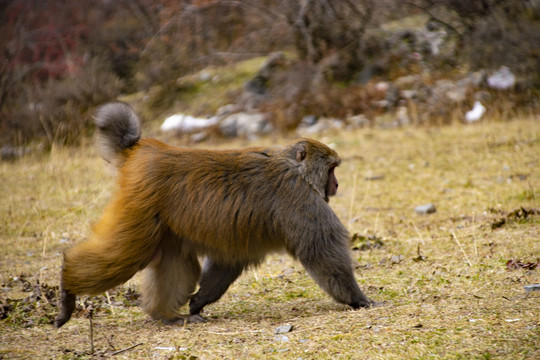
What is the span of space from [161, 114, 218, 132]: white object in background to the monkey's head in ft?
32.8

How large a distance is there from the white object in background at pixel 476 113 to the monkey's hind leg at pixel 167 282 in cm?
920

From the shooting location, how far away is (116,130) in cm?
419

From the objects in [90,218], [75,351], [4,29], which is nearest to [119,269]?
[75,351]

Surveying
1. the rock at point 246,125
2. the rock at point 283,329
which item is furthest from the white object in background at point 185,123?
the rock at point 283,329

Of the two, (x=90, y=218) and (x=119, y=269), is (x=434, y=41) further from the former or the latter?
(x=119, y=269)

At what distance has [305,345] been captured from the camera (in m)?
3.33

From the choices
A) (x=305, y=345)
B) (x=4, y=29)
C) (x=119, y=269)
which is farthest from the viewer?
(x=4, y=29)

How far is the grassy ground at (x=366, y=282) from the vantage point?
10.9 ft

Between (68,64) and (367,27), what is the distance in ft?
25.8

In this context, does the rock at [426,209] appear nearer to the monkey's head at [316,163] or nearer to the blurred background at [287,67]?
the monkey's head at [316,163]

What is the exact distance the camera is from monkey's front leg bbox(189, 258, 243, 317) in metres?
4.30

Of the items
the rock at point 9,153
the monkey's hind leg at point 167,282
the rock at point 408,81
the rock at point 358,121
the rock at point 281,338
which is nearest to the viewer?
the rock at point 281,338

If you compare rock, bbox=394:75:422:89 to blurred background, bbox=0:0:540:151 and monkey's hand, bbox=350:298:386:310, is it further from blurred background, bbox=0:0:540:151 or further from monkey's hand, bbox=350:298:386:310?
monkey's hand, bbox=350:298:386:310

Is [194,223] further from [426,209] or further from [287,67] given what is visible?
[287,67]
